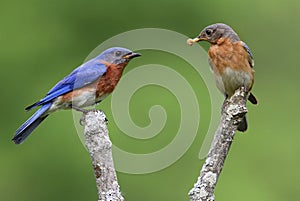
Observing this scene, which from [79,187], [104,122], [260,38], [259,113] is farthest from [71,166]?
[104,122]

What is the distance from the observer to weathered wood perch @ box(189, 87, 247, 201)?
4.67 meters

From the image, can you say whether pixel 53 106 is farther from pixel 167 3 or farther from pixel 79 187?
pixel 167 3

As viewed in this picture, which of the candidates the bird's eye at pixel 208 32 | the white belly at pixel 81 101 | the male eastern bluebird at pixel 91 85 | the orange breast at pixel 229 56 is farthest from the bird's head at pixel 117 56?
the orange breast at pixel 229 56

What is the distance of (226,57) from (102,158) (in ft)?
6.64

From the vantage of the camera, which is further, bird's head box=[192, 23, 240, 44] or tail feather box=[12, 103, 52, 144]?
bird's head box=[192, 23, 240, 44]

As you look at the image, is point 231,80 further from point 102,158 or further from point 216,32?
point 102,158

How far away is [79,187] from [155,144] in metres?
1.31

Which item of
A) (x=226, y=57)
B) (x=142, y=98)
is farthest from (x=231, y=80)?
(x=142, y=98)

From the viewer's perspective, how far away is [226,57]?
655cm

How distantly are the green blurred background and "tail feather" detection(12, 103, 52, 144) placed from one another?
337 centimetres

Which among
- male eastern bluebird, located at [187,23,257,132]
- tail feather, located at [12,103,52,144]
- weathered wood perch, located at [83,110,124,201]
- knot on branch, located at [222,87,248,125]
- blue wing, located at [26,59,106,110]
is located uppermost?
male eastern bluebird, located at [187,23,257,132]

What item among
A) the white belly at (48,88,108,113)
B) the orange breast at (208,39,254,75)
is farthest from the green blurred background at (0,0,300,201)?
the white belly at (48,88,108,113)

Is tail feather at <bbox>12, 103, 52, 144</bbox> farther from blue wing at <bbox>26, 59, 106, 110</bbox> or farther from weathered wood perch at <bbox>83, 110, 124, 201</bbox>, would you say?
weathered wood perch at <bbox>83, 110, 124, 201</bbox>

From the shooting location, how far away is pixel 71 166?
35.3 ft
